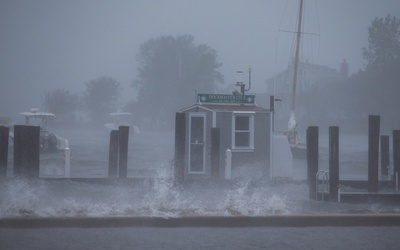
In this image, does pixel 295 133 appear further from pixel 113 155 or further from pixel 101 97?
pixel 101 97

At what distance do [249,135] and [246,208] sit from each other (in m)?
8.73

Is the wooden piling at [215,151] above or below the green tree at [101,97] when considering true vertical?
below

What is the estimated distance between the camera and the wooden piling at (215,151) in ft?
60.1

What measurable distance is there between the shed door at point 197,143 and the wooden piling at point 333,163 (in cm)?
680

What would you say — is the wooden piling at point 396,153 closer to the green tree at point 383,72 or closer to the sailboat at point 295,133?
the sailboat at point 295,133

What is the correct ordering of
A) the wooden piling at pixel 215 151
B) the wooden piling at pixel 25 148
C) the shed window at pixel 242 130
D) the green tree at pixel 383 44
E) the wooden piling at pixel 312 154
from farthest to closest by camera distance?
the green tree at pixel 383 44 < the shed window at pixel 242 130 < the wooden piling at pixel 215 151 < the wooden piling at pixel 25 148 < the wooden piling at pixel 312 154

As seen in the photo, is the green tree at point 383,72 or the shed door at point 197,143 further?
the green tree at point 383,72

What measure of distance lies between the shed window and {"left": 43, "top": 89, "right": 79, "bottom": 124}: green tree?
50.2 m

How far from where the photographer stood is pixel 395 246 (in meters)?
9.51

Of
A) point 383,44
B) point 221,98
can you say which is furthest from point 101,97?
point 221,98

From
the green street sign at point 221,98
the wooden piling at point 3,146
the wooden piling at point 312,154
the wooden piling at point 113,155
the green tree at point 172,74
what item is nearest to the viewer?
the wooden piling at point 312,154

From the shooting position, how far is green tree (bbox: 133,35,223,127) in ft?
286

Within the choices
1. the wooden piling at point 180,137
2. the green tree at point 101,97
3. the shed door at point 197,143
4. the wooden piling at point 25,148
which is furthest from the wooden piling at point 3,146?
the green tree at point 101,97

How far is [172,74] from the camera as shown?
89062mm
